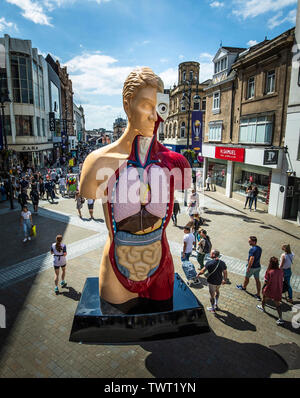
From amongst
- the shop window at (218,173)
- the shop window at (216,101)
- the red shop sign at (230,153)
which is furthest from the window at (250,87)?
the shop window at (218,173)

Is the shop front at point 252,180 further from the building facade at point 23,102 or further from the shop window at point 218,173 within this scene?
the building facade at point 23,102

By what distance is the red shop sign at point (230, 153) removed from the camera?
621 inches

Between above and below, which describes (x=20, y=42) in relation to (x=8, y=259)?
above

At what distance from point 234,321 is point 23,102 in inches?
1159

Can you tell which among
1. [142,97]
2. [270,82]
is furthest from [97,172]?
[270,82]

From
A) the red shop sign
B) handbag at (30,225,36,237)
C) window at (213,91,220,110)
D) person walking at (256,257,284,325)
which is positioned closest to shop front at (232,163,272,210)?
the red shop sign

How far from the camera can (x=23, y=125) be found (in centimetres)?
2823

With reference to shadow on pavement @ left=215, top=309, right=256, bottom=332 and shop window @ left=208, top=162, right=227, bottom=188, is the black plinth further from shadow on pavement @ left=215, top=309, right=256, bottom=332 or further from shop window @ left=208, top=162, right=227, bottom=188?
shop window @ left=208, top=162, right=227, bottom=188

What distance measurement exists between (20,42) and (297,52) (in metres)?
26.3

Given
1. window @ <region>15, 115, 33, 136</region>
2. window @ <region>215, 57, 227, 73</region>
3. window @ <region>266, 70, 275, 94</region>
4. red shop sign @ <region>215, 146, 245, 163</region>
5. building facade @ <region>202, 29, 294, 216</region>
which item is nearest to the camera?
building facade @ <region>202, 29, 294, 216</region>

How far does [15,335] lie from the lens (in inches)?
199

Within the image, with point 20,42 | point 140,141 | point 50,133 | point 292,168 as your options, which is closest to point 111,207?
point 140,141

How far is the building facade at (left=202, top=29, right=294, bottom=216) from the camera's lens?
42.6 feet
